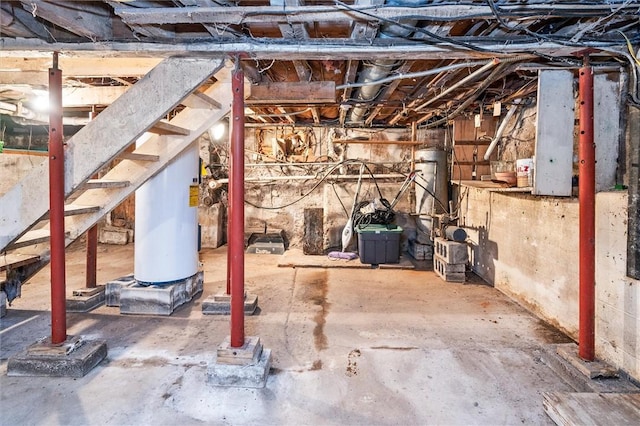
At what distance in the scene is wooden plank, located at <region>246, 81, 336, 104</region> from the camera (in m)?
3.01

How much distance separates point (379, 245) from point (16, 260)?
4158mm

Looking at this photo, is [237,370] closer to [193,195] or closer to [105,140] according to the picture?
[105,140]

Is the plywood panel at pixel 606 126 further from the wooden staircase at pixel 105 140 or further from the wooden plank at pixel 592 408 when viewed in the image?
the wooden staircase at pixel 105 140

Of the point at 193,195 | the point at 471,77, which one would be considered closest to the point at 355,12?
the point at 471,77

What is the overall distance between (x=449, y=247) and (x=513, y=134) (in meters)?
1.59

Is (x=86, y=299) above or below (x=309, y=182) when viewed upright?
below

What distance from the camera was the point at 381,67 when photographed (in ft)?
8.71

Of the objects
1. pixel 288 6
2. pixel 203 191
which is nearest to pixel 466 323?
pixel 288 6

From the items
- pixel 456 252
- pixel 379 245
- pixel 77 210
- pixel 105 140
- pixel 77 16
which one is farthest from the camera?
pixel 379 245

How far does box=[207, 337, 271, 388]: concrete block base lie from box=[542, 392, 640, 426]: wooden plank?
166cm

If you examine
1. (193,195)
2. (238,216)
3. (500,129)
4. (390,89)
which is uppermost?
(390,89)

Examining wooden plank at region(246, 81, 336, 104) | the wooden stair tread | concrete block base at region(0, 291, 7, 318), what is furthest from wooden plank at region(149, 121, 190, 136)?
concrete block base at region(0, 291, 7, 318)

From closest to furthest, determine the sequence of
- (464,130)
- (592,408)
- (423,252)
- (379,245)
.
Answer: (592,408) → (464,130) → (379,245) → (423,252)

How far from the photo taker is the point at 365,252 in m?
5.04
